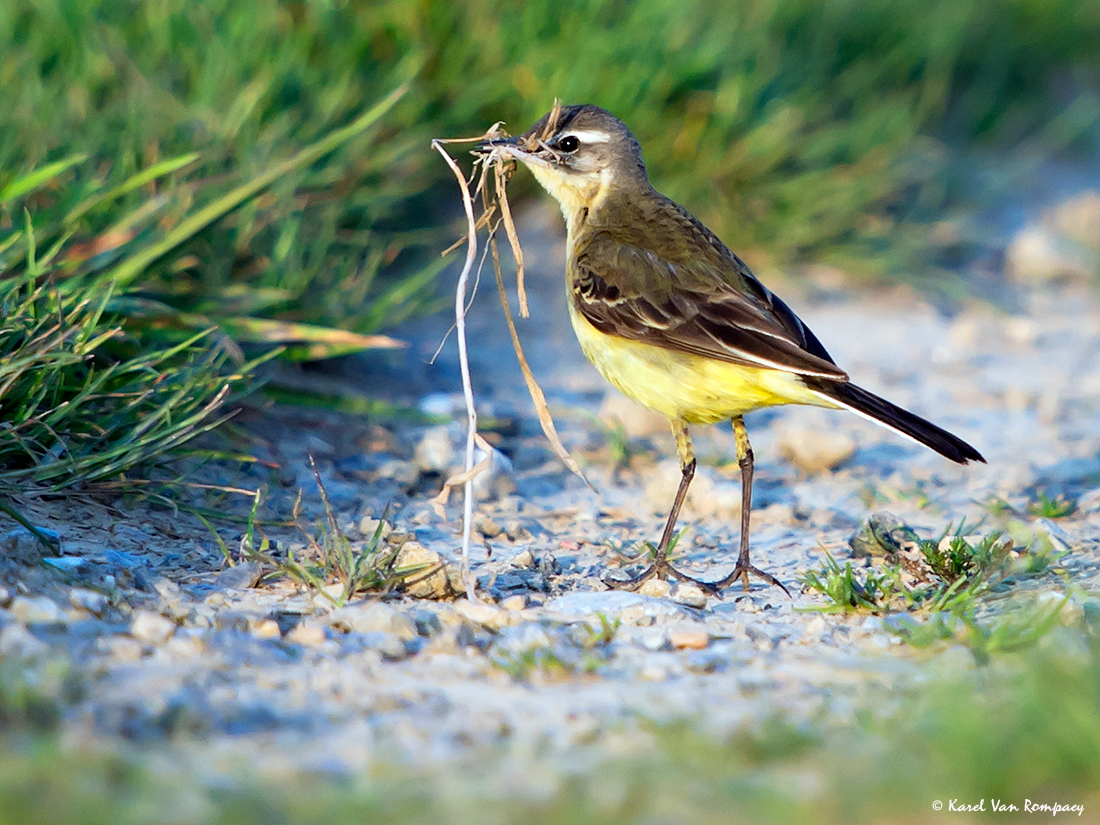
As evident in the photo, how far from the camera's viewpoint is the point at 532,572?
4.30 meters

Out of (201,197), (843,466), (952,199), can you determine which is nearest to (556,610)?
(843,466)

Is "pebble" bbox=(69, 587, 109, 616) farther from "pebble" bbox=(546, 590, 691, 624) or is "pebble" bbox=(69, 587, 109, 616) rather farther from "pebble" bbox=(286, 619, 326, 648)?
"pebble" bbox=(546, 590, 691, 624)

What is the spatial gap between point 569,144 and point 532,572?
82.1 inches

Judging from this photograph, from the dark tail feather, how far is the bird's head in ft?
5.18

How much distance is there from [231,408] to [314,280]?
40.2 inches

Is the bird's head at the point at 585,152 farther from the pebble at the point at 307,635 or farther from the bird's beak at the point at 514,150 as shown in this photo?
the pebble at the point at 307,635

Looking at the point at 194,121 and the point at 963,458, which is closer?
the point at 963,458

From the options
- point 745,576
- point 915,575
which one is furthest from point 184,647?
point 915,575

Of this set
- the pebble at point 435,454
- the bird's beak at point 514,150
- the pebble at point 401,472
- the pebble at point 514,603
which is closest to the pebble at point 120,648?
the pebble at point 514,603

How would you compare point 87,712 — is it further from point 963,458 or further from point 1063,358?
point 1063,358

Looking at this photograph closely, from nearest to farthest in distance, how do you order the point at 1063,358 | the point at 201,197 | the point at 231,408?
1. the point at 231,408
2. the point at 201,197
3. the point at 1063,358

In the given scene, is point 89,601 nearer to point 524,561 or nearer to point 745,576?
point 524,561

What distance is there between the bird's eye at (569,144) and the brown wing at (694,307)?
485 mm

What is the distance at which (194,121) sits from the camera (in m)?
6.26
